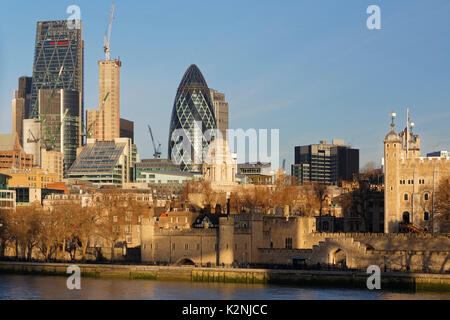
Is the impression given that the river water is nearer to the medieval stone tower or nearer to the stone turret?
the stone turret

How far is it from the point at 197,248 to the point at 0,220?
28670 millimetres

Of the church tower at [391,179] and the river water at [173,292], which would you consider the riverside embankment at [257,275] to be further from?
the church tower at [391,179]

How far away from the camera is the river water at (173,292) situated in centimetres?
6919

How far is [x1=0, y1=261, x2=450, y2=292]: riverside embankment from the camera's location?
73.6 meters

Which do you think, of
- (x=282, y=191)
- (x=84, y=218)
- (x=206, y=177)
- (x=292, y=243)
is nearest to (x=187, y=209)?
(x=84, y=218)

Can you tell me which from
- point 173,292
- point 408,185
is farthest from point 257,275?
point 408,185

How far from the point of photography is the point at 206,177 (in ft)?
626

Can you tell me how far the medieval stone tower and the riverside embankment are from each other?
1630 centimetres

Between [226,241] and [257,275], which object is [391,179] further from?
[257,275]

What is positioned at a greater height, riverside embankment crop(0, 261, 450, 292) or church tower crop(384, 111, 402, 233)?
church tower crop(384, 111, 402, 233)

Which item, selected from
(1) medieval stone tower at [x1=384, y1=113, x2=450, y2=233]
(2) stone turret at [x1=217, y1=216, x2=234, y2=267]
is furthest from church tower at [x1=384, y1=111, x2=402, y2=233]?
(2) stone turret at [x1=217, y1=216, x2=234, y2=267]

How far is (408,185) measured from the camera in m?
91.6

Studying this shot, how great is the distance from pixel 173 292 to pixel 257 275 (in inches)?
373
